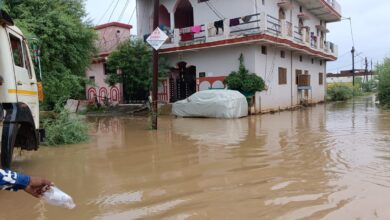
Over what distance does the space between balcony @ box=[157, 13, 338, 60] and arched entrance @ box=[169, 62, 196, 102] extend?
5.90 ft

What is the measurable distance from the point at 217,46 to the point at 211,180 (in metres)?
14.4

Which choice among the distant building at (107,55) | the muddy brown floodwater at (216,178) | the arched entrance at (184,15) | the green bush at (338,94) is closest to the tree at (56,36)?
the muddy brown floodwater at (216,178)

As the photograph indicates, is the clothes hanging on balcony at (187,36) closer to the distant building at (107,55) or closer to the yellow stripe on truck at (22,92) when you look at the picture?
the distant building at (107,55)

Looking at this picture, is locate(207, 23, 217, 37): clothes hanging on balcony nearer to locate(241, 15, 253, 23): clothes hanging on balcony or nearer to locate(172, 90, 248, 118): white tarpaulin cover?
locate(241, 15, 253, 23): clothes hanging on balcony

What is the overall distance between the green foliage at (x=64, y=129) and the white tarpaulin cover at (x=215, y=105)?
300 inches

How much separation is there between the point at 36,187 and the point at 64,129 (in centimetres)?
706

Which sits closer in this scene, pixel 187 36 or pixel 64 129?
pixel 64 129

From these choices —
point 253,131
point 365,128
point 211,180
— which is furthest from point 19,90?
point 365,128

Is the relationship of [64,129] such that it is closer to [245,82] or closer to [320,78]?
[245,82]

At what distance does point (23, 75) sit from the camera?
17.9 feet

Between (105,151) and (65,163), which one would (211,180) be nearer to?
(65,163)

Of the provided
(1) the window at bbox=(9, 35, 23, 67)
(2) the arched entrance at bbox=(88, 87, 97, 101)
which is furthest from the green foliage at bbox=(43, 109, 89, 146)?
(2) the arched entrance at bbox=(88, 87, 97, 101)

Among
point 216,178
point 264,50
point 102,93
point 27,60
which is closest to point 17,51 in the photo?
point 27,60

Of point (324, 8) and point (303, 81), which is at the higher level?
point (324, 8)
